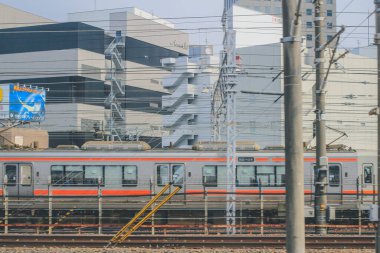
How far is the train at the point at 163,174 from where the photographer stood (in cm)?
2439

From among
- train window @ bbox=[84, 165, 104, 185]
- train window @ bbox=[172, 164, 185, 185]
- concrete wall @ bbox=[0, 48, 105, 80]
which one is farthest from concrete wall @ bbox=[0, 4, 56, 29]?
train window @ bbox=[172, 164, 185, 185]

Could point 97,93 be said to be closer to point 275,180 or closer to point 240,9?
point 240,9

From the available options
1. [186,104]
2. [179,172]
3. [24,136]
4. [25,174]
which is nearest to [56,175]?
[25,174]

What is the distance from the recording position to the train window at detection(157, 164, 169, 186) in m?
24.4

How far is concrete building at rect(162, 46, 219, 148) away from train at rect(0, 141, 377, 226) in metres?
49.4

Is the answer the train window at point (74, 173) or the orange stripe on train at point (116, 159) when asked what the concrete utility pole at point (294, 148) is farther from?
the train window at point (74, 173)

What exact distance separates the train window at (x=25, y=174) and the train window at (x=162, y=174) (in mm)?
5414

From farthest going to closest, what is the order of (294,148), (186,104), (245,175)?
1. (186,104)
2. (245,175)
3. (294,148)

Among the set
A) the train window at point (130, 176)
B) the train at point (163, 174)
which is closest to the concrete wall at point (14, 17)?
the train at point (163, 174)

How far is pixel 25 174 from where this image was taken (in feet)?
80.6

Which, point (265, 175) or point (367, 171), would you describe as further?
point (367, 171)

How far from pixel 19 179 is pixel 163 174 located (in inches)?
238

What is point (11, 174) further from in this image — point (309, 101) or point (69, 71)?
point (69, 71)

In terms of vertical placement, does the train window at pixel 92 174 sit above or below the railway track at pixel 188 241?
above
